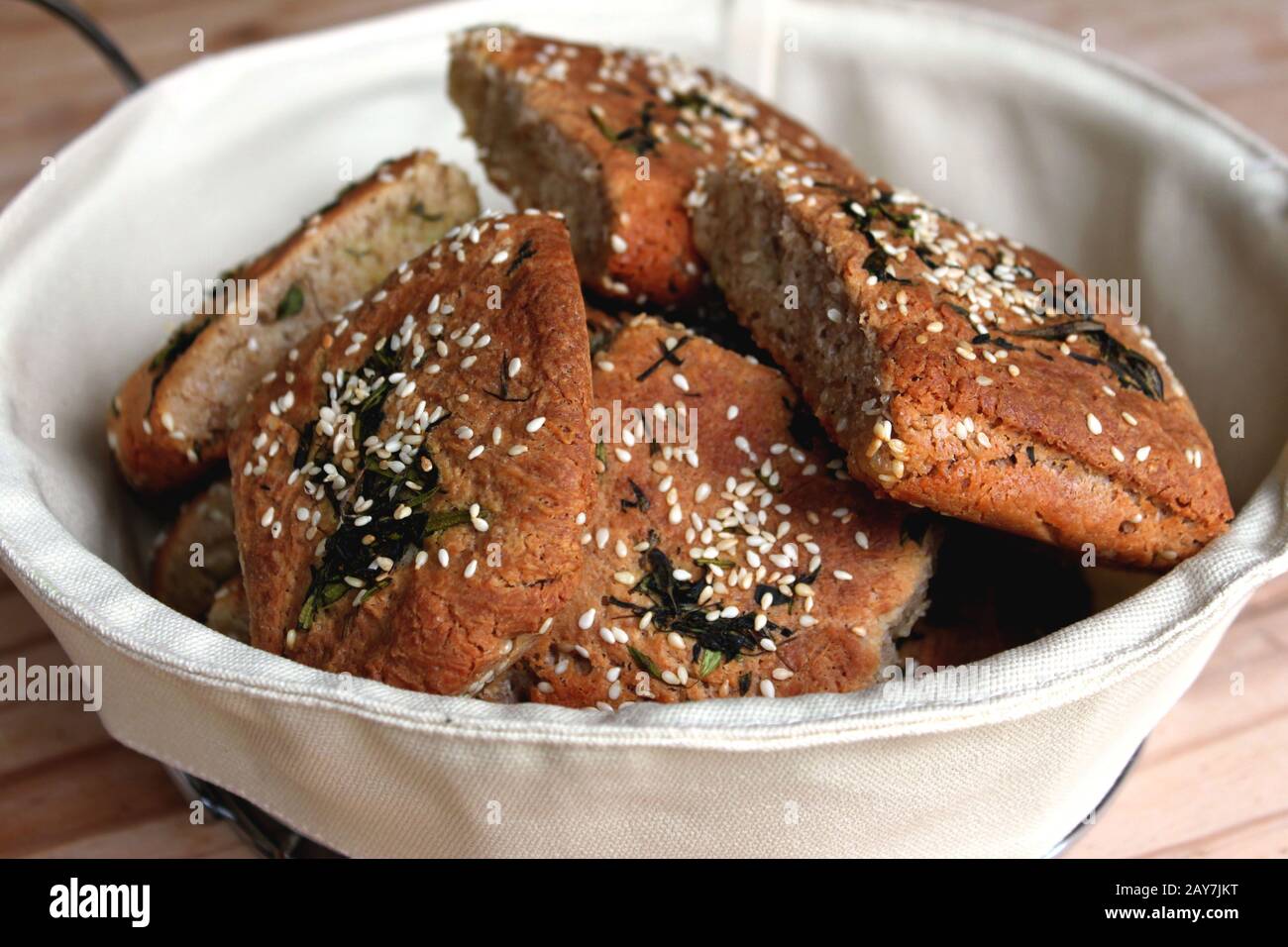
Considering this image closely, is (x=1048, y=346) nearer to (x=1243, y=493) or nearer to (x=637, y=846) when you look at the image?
(x=1243, y=493)

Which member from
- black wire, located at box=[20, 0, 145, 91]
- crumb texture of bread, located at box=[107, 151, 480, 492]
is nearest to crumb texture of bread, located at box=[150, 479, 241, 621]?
crumb texture of bread, located at box=[107, 151, 480, 492]

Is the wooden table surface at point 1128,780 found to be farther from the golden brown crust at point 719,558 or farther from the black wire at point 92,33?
the black wire at point 92,33

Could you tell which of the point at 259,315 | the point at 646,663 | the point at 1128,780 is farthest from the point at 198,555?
the point at 1128,780

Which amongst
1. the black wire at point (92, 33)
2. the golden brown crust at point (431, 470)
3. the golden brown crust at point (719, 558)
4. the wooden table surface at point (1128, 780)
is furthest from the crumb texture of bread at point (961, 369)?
the black wire at point (92, 33)

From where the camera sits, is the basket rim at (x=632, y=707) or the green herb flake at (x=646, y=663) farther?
the green herb flake at (x=646, y=663)

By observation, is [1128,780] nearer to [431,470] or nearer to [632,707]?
[632,707]

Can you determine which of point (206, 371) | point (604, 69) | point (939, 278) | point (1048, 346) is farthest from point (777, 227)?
point (206, 371)
